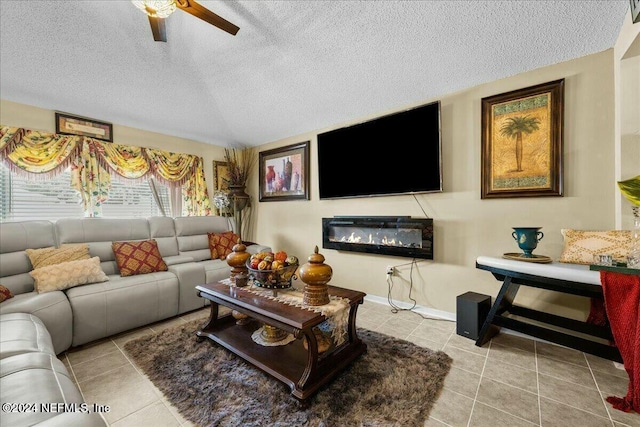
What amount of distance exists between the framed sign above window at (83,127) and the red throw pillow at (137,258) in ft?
4.91

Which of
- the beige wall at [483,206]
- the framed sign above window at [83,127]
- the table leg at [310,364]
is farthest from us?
the framed sign above window at [83,127]

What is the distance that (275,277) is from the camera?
1883mm

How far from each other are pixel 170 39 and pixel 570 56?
3239mm

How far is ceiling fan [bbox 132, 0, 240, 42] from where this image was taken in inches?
51.7

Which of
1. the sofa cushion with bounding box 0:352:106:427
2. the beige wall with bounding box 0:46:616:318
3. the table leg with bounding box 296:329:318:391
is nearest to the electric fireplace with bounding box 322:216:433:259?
the beige wall with bounding box 0:46:616:318

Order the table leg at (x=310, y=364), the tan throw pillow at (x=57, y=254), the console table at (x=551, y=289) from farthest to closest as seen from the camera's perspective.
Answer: the tan throw pillow at (x=57, y=254), the console table at (x=551, y=289), the table leg at (x=310, y=364)

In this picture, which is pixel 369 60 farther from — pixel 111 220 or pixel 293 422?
pixel 111 220

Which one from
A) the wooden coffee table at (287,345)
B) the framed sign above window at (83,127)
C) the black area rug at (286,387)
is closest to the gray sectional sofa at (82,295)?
the black area rug at (286,387)

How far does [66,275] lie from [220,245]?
1630mm

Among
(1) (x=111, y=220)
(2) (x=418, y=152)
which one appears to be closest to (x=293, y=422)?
(2) (x=418, y=152)

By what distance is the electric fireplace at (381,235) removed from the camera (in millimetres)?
2709

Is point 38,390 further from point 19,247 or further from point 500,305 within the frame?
point 500,305

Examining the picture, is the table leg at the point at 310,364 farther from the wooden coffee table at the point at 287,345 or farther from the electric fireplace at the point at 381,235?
the electric fireplace at the point at 381,235

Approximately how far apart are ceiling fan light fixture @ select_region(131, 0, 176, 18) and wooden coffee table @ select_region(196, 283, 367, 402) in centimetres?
177
